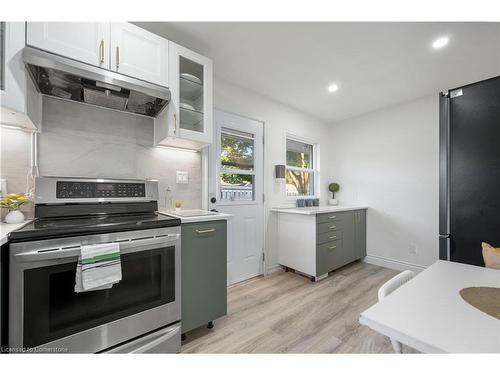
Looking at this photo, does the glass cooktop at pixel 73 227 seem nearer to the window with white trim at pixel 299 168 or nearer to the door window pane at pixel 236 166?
the door window pane at pixel 236 166

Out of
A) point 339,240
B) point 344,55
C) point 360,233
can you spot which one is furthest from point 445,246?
point 360,233

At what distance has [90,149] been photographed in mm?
1684

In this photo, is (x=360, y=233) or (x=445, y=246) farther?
(x=360, y=233)

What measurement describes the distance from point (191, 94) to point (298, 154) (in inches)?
87.0

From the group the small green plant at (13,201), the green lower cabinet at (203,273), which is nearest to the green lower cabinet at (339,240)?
the green lower cabinet at (203,273)

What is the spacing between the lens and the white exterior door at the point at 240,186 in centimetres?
250

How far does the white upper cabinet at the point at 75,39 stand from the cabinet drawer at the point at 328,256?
2812mm

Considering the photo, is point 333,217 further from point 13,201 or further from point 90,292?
point 13,201

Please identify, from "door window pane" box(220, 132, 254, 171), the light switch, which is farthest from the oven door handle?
"door window pane" box(220, 132, 254, 171)

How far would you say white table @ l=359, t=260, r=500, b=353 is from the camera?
0.53m

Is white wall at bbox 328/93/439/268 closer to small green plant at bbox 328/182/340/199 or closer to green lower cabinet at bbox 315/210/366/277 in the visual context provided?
small green plant at bbox 328/182/340/199

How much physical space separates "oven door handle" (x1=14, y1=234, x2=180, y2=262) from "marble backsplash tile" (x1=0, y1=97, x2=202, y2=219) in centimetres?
72

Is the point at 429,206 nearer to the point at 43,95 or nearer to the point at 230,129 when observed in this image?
the point at 230,129
